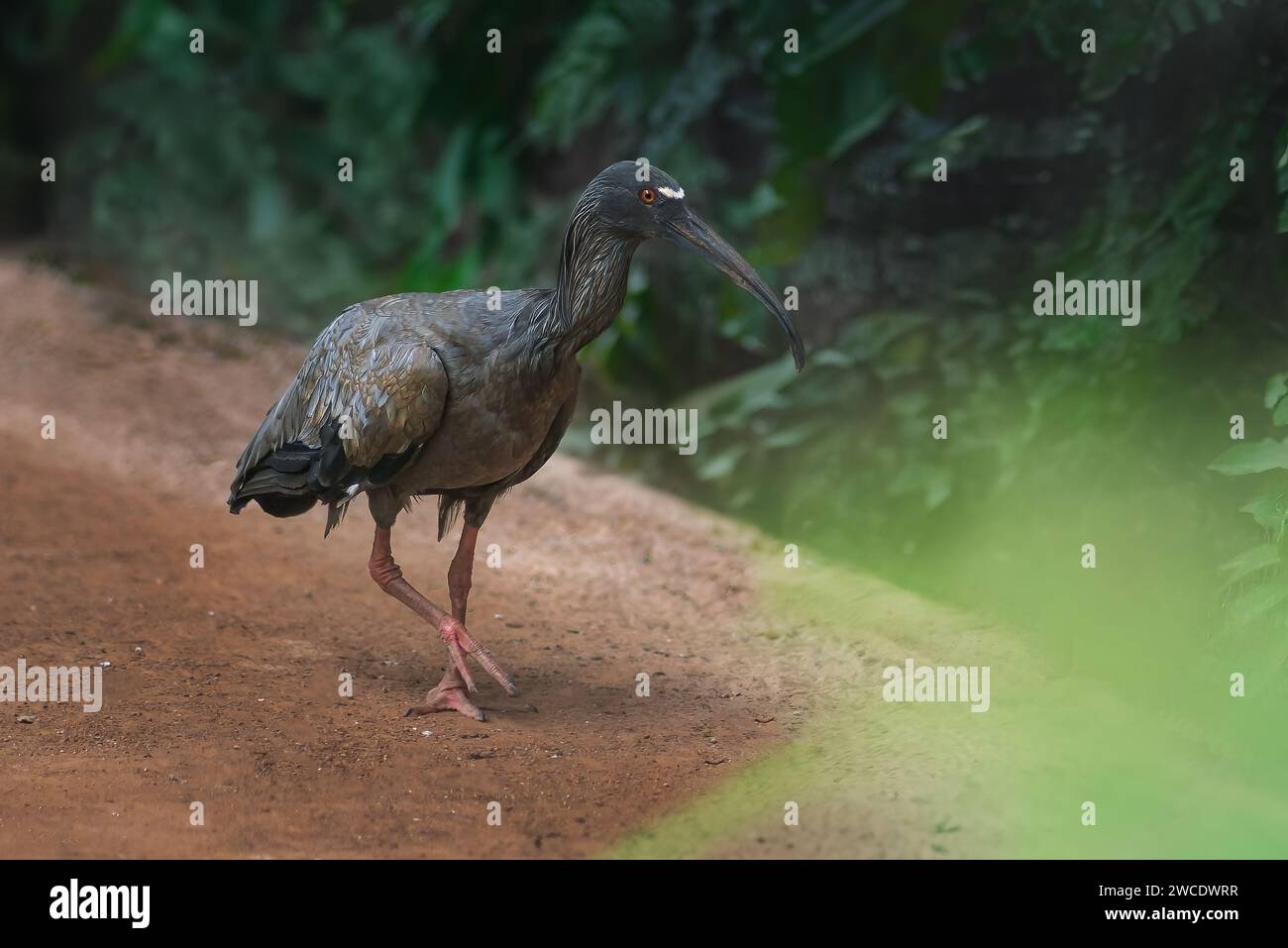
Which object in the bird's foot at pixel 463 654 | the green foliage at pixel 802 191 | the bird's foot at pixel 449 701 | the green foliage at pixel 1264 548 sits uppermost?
the green foliage at pixel 802 191

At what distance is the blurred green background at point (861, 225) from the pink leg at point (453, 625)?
2682 millimetres

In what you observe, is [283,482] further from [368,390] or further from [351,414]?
[368,390]

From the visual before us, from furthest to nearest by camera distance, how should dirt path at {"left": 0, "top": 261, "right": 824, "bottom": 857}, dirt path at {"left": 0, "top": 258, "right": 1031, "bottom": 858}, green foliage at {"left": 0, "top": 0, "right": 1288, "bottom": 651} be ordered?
green foliage at {"left": 0, "top": 0, "right": 1288, "bottom": 651}
dirt path at {"left": 0, "top": 261, "right": 824, "bottom": 857}
dirt path at {"left": 0, "top": 258, "right": 1031, "bottom": 858}

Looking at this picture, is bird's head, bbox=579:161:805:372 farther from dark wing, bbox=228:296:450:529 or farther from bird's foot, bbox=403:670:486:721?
bird's foot, bbox=403:670:486:721

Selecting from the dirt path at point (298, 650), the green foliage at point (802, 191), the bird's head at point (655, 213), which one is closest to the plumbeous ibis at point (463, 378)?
the bird's head at point (655, 213)

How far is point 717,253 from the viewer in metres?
5.57

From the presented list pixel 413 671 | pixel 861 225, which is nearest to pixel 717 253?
pixel 413 671

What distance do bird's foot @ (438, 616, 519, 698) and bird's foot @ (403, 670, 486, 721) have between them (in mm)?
37

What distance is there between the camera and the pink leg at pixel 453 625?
585 cm

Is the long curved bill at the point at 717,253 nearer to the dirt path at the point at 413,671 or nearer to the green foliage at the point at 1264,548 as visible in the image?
the dirt path at the point at 413,671

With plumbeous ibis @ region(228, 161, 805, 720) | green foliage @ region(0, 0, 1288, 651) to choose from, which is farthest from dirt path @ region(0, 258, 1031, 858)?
green foliage @ region(0, 0, 1288, 651)

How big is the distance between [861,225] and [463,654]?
475 centimetres

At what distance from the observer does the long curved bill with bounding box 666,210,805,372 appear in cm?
554

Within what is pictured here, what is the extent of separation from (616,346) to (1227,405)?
460 cm
